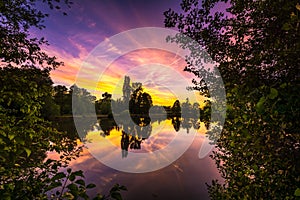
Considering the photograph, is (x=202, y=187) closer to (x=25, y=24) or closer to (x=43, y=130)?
(x=43, y=130)

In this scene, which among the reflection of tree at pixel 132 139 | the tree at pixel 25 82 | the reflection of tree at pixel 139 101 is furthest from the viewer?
the reflection of tree at pixel 139 101

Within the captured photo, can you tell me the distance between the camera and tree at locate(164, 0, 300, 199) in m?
3.12

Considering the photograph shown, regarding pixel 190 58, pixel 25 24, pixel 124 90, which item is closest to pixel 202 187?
pixel 190 58

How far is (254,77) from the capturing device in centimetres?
385

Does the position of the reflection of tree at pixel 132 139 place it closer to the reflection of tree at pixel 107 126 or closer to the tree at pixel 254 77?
the reflection of tree at pixel 107 126

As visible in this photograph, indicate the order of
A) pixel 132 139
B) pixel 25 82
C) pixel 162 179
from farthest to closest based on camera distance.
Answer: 1. pixel 132 139
2. pixel 162 179
3. pixel 25 82

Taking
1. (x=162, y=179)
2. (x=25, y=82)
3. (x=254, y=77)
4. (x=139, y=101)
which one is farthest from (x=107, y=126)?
(x=254, y=77)

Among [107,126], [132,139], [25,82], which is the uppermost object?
[25,82]

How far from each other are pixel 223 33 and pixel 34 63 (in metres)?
6.17

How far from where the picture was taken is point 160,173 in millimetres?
19531

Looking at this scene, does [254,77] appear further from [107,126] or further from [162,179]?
[107,126]

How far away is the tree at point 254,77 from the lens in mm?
3118

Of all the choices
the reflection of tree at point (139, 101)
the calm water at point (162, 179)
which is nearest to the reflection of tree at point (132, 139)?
the calm water at point (162, 179)

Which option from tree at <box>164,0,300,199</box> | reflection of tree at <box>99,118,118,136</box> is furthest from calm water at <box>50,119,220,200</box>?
reflection of tree at <box>99,118,118,136</box>
